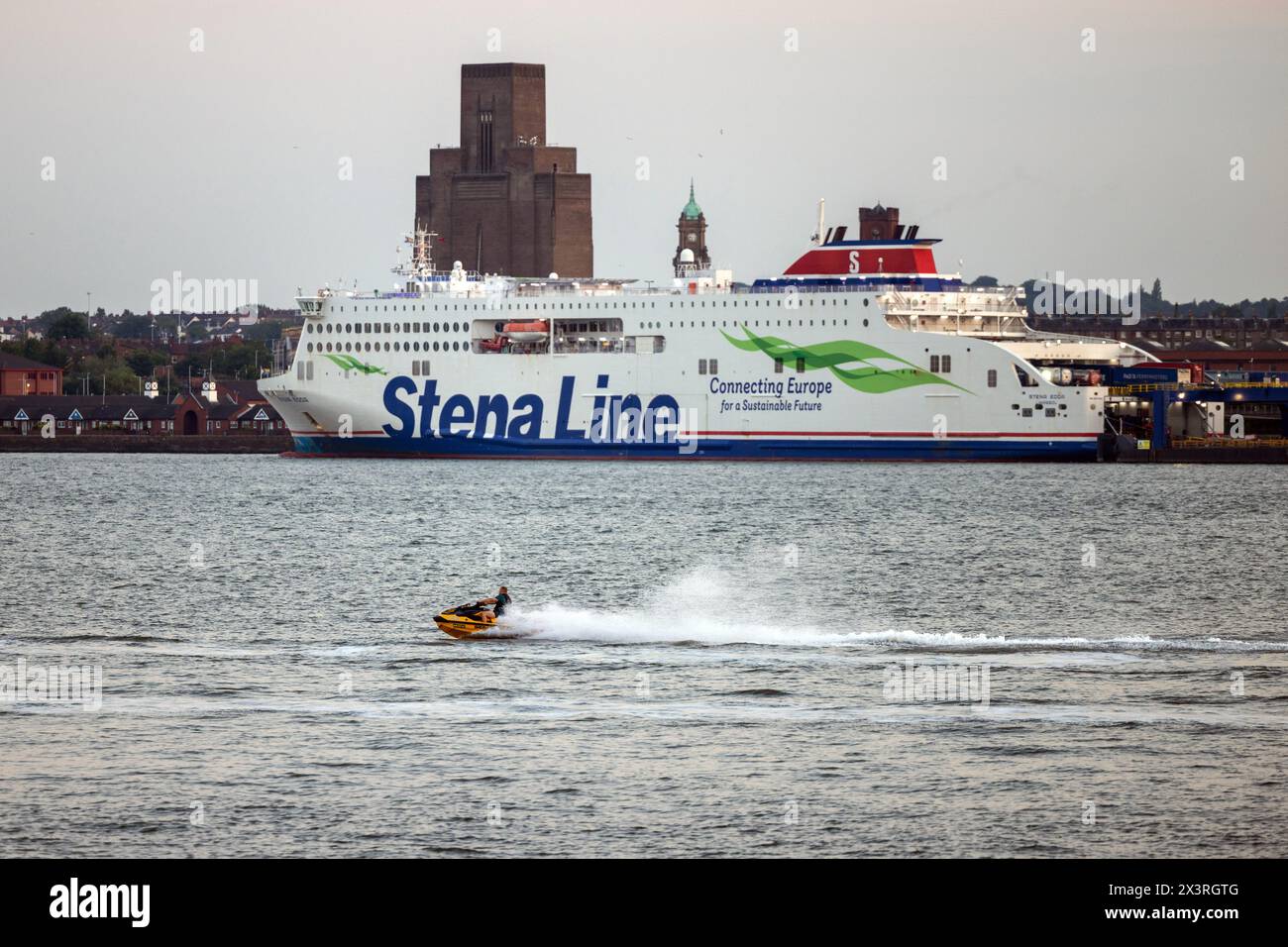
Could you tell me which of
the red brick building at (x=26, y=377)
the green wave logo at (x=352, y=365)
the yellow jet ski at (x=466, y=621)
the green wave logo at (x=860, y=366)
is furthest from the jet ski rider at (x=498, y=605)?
the red brick building at (x=26, y=377)

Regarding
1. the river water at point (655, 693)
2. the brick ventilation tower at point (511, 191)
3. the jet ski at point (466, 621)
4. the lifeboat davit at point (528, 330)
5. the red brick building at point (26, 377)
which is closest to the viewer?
the river water at point (655, 693)

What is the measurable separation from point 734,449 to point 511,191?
86.2 meters

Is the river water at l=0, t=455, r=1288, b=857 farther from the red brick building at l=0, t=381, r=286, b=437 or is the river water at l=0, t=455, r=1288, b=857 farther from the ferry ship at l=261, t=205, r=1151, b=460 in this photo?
the red brick building at l=0, t=381, r=286, b=437

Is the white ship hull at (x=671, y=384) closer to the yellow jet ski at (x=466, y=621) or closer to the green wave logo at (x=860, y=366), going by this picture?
the green wave logo at (x=860, y=366)

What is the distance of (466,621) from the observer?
30953 millimetres

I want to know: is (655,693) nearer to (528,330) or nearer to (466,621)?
(466,621)

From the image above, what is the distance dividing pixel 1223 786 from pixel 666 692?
27.2 feet

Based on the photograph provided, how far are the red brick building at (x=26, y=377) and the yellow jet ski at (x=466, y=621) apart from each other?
124m

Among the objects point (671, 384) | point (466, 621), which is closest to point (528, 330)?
point (671, 384)

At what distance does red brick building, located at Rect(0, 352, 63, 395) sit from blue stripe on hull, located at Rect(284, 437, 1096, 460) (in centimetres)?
6103

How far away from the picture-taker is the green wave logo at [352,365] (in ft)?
302
